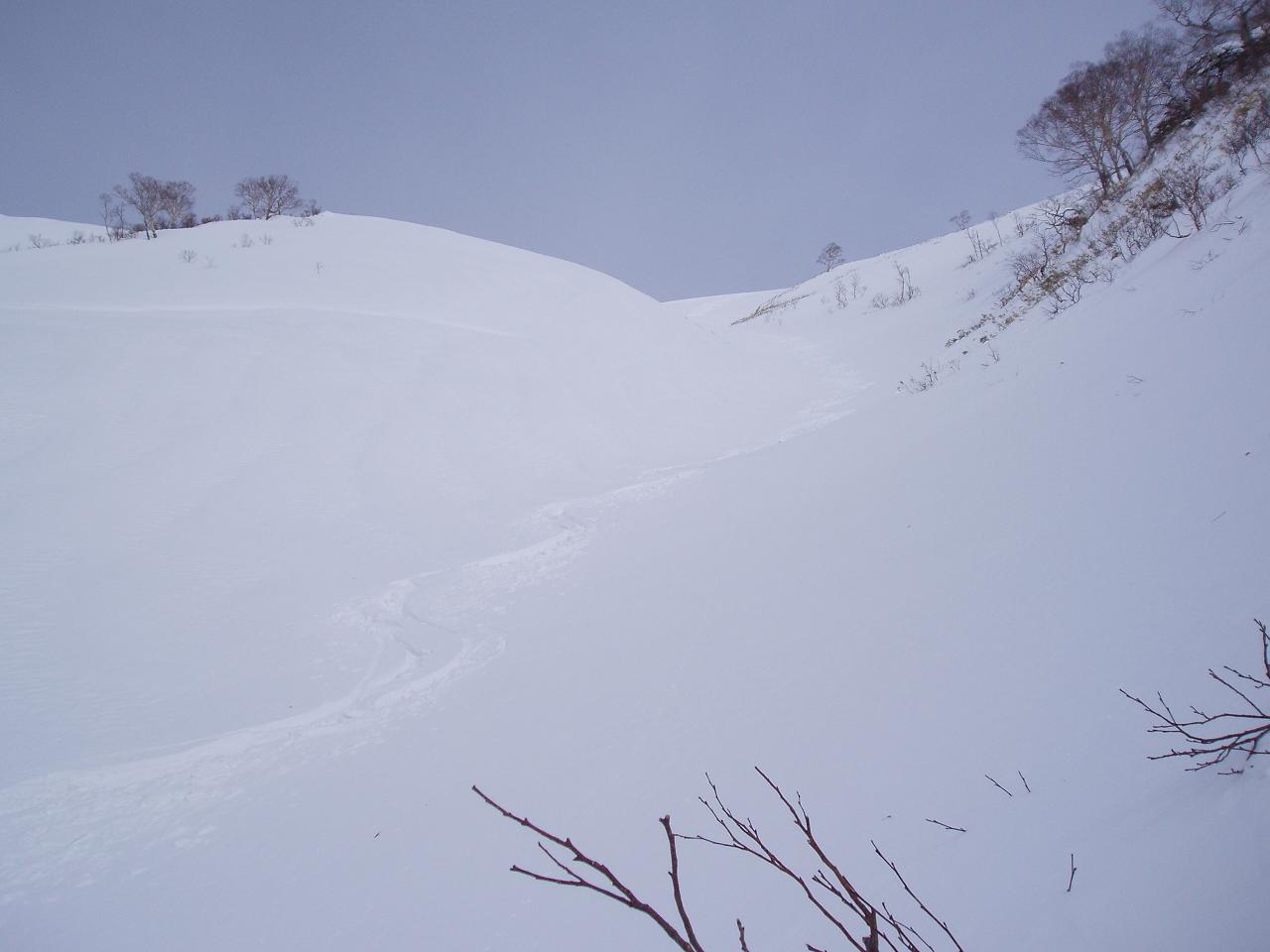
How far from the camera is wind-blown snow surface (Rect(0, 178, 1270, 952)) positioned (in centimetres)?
149

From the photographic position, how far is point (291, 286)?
322 inches

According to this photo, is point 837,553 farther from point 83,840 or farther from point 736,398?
point 736,398

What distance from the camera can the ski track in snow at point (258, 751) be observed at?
2230 mm

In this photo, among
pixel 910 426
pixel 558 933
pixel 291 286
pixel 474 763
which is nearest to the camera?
pixel 558 933

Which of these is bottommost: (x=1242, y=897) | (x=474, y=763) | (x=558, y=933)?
(x=558, y=933)

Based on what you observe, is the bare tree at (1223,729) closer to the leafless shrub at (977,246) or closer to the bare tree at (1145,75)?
the bare tree at (1145,75)

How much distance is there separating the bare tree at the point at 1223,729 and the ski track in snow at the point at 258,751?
288cm

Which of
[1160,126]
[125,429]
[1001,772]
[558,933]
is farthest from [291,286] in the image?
[1160,126]

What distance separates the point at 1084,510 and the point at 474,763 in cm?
280

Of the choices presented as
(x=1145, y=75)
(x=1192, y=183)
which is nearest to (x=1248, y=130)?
(x=1192, y=183)

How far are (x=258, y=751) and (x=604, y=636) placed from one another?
1.73 metres

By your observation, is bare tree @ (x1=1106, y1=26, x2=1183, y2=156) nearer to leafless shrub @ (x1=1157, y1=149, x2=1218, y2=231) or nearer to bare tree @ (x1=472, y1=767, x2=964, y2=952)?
leafless shrub @ (x1=1157, y1=149, x2=1218, y2=231)

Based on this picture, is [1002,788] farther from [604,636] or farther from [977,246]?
[977,246]

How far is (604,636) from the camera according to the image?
3262 mm
